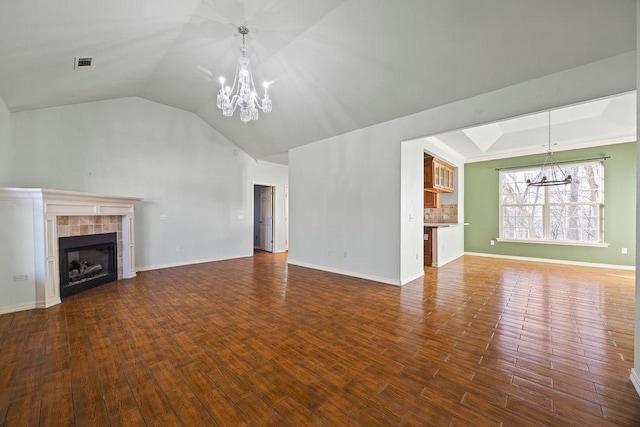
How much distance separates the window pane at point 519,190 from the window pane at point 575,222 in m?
0.43

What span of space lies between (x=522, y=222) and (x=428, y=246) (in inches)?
115

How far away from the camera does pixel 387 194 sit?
429cm

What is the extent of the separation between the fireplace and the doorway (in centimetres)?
400

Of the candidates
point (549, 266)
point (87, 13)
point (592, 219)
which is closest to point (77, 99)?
point (87, 13)

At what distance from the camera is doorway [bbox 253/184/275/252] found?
25.7 ft

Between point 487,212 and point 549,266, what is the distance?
1.86 metres

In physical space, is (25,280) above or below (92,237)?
below

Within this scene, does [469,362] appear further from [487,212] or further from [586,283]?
[487,212]

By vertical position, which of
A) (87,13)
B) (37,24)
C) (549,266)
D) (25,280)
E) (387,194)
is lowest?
(549,266)

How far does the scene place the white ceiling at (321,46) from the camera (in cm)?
228

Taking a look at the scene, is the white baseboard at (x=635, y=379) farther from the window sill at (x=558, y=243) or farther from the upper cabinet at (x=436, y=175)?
the window sill at (x=558, y=243)

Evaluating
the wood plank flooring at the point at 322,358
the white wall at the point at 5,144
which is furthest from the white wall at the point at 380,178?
the white wall at the point at 5,144

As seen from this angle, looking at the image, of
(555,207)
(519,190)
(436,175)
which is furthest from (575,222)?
(436,175)

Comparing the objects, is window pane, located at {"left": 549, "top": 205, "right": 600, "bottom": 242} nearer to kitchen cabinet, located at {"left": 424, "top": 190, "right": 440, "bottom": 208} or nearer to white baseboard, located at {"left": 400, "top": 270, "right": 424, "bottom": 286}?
kitchen cabinet, located at {"left": 424, "top": 190, "right": 440, "bottom": 208}
